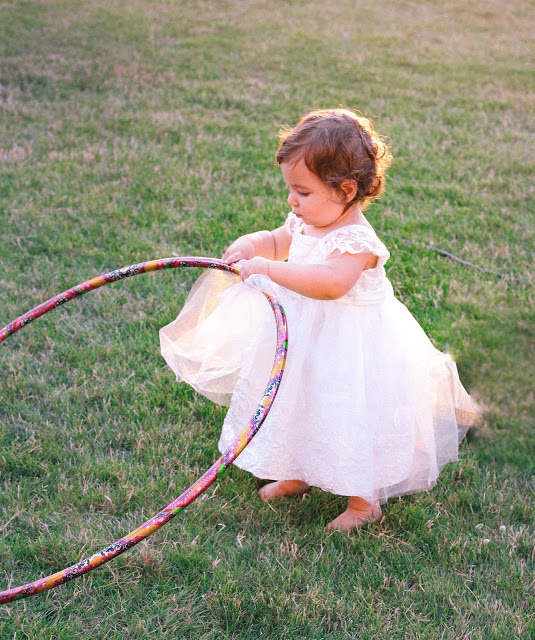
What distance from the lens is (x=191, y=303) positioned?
3361 millimetres

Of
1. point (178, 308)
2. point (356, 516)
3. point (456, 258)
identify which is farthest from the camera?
point (456, 258)

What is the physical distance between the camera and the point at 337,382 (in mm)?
2947

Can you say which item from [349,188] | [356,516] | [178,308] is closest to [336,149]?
[349,188]

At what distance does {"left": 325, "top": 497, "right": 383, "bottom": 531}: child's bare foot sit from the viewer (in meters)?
3.12

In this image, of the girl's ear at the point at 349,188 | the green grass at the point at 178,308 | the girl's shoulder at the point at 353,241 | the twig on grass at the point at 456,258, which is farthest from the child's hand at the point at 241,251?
the twig on grass at the point at 456,258

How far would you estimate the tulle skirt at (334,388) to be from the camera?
296 centimetres

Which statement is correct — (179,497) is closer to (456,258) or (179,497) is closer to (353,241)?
(353,241)

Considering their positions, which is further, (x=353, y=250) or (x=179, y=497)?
(x=353, y=250)

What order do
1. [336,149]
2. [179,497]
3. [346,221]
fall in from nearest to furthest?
[179,497], [336,149], [346,221]

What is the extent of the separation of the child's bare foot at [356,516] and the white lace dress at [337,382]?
0.22 feet

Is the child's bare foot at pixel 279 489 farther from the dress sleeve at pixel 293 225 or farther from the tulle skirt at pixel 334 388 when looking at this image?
the dress sleeve at pixel 293 225

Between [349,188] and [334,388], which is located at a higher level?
[349,188]

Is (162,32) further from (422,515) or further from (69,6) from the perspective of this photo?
(422,515)

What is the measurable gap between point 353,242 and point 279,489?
1.14 meters
